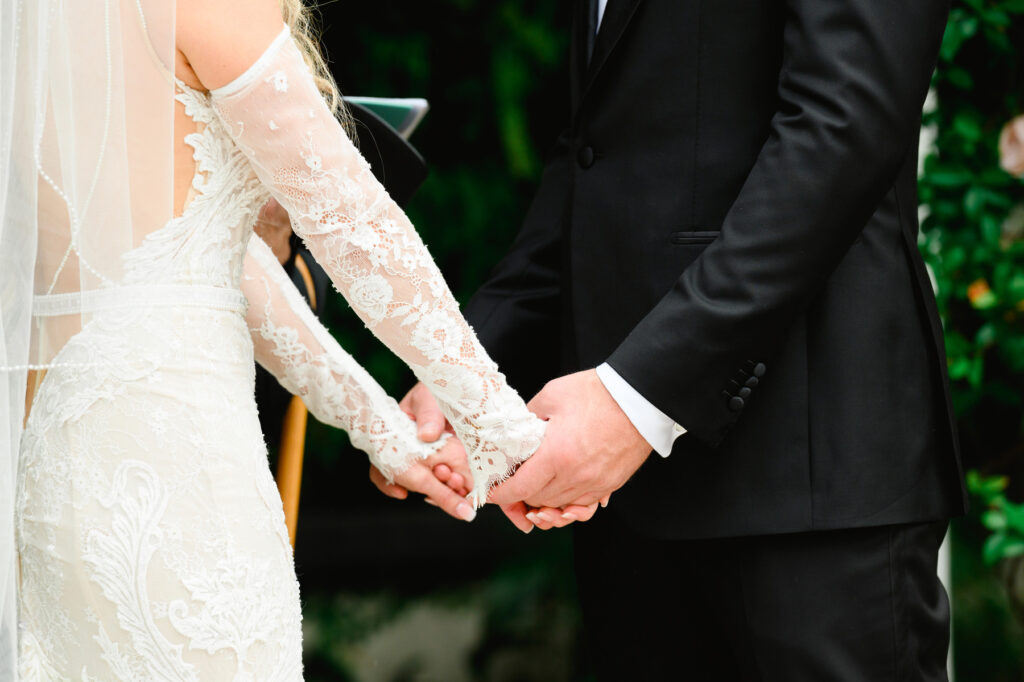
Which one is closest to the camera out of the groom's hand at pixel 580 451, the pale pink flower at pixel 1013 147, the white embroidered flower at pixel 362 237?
the white embroidered flower at pixel 362 237

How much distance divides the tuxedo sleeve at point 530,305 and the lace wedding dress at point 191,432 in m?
0.48

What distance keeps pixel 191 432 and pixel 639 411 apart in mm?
526

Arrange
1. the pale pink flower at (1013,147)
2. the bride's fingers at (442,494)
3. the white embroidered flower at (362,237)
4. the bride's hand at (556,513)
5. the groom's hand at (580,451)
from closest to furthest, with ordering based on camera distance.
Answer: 1. the white embroidered flower at (362,237)
2. the groom's hand at (580,451)
3. the bride's hand at (556,513)
4. the bride's fingers at (442,494)
5. the pale pink flower at (1013,147)

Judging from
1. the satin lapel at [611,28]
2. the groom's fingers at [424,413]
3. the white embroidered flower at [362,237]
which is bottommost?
the groom's fingers at [424,413]

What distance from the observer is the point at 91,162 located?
1.04 m

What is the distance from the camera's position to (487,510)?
3.36 metres

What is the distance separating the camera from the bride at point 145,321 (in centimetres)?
103

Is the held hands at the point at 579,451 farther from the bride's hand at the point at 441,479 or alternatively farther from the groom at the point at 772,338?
the bride's hand at the point at 441,479

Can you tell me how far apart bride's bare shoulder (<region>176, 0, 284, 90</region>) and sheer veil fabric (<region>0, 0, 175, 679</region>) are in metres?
0.02

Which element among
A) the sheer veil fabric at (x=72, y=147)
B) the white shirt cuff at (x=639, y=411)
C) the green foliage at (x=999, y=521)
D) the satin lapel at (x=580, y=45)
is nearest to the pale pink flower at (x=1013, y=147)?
the green foliage at (x=999, y=521)

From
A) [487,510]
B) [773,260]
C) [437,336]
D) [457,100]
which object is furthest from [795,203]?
[487,510]

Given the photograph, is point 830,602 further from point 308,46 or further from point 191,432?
point 308,46

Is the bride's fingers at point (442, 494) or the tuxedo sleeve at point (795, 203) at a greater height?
the tuxedo sleeve at point (795, 203)

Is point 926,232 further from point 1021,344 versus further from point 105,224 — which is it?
point 105,224
